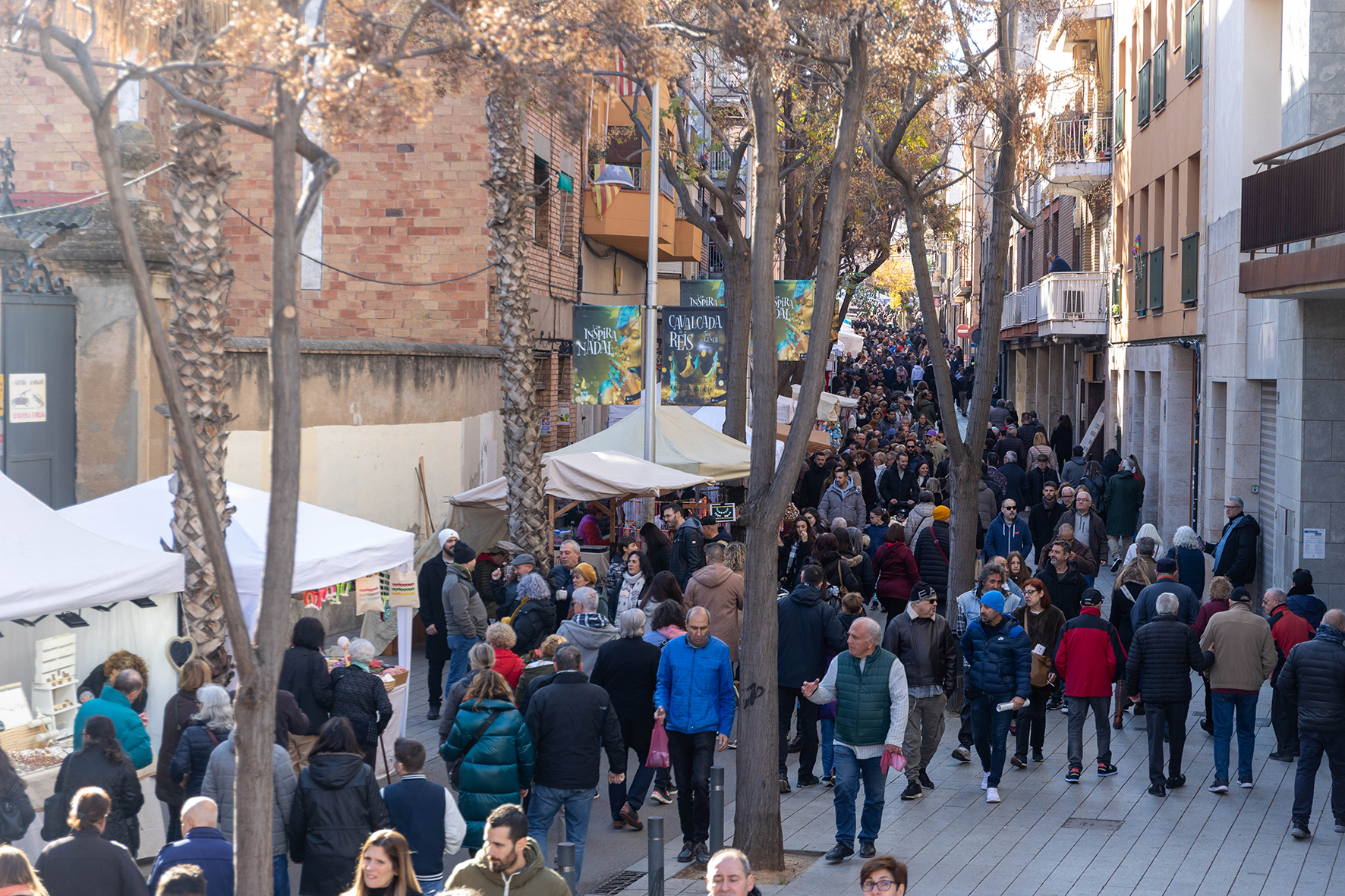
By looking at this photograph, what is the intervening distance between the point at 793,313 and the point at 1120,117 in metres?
15.1

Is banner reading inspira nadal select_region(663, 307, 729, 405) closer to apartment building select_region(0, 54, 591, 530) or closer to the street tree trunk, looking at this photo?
apartment building select_region(0, 54, 591, 530)

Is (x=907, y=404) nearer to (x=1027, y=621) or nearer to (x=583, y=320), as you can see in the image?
(x=583, y=320)

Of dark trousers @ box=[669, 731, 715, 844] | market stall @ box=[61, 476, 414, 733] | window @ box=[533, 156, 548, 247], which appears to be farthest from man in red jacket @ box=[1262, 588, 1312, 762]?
window @ box=[533, 156, 548, 247]

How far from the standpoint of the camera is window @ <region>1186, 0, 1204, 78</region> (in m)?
22.0

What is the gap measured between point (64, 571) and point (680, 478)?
9762 millimetres

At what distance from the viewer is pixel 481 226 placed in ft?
70.9

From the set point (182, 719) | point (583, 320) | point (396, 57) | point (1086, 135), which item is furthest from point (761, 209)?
point (1086, 135)

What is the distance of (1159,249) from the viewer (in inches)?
1000

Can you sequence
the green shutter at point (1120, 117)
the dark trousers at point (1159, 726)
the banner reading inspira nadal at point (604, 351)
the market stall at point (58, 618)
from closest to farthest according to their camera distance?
the market stall at point (58, 618), the dark trousers at point (1159, 726), the banner reading inspira nadal at point (604, 351), the green shutter at point (1120, 117)

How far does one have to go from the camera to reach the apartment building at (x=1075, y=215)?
103 ft

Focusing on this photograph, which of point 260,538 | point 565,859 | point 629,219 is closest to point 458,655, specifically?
point 260,538

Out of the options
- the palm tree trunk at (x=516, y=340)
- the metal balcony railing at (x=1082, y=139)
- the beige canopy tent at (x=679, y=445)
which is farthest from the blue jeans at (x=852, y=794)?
the metal balcony railing at (x=1082, y=139)

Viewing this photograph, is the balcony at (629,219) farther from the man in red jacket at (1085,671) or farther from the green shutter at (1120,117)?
the man in red jacket at (1085,671)

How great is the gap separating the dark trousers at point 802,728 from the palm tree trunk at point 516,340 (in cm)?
522
